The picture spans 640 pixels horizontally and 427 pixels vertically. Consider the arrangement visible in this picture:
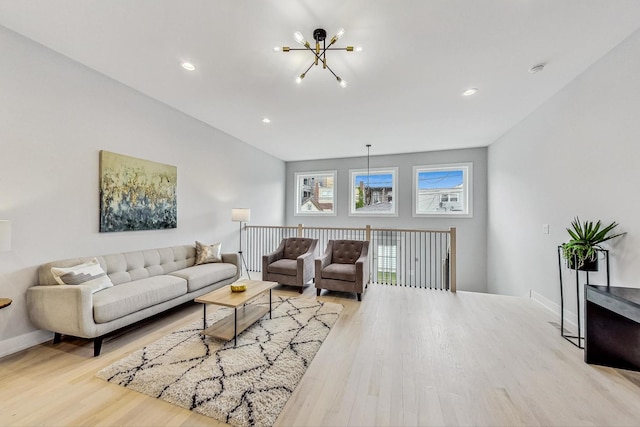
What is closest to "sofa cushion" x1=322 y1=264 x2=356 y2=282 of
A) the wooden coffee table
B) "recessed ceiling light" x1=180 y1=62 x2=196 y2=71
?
the wooden coffee table

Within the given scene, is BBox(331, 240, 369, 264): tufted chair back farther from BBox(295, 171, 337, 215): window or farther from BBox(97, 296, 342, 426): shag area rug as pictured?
BBox(295, 171, 337, 215): window

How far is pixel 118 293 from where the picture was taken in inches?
98.5

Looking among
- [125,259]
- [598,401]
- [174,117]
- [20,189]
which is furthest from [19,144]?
[598,401]

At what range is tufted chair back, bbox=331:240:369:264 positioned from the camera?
449 cm

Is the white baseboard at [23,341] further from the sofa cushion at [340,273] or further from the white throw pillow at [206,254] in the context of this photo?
the sofa cushion at [340,273]

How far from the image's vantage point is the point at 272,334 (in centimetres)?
270

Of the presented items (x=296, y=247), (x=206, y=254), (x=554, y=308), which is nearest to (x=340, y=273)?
(x=296, y=247)

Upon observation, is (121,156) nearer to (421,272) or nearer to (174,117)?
(174,117)

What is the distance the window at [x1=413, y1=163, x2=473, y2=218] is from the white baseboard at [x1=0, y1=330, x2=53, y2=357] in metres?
6.59

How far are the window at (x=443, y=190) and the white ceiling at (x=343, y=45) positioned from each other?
2093 mm

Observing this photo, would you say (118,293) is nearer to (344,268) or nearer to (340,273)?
(340,273)

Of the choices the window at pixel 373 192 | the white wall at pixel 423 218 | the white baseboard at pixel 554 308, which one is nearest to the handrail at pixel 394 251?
the white wall at pixel 423 218

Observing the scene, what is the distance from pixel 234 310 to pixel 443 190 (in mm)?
5584

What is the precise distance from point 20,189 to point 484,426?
427cm
